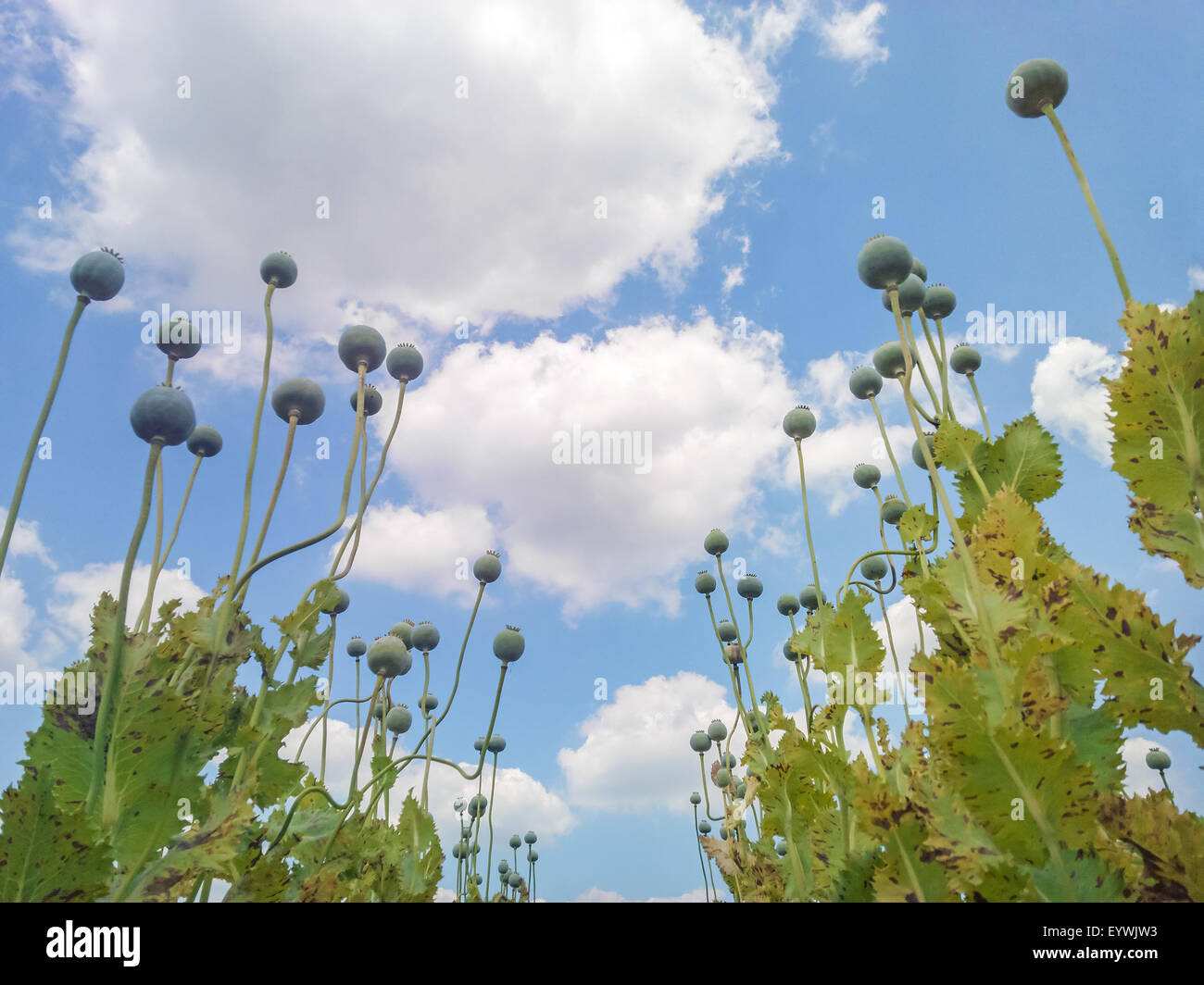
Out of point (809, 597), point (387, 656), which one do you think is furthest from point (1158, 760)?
point (387, 656)

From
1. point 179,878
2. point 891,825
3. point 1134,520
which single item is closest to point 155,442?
point 179,878

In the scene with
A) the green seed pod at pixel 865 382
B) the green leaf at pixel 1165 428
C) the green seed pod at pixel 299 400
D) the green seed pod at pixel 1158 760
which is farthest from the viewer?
the green seed pod at pixel 1158 760

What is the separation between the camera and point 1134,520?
1839 mm

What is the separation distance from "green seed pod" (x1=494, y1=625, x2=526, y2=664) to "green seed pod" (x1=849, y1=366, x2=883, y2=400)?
2.47 meters

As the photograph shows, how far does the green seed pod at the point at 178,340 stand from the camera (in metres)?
2.98

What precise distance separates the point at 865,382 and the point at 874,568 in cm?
175

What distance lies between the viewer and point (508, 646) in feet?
13.6

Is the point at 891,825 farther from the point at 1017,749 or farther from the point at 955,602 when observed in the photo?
the point at 955,602

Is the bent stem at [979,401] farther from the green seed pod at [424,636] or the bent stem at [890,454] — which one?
the green seed pod at [424,636]

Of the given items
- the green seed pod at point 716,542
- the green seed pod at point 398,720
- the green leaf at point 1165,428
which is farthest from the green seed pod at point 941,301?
the green seed pod at point 398,720

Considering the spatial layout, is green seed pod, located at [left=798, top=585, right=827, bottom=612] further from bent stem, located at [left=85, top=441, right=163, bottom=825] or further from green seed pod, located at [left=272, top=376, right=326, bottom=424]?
bent stem, located at [left=85, top=441, right=163, bottom=825]

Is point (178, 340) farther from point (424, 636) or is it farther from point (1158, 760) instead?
point (1158, 760)

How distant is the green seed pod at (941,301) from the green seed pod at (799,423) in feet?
3.38
